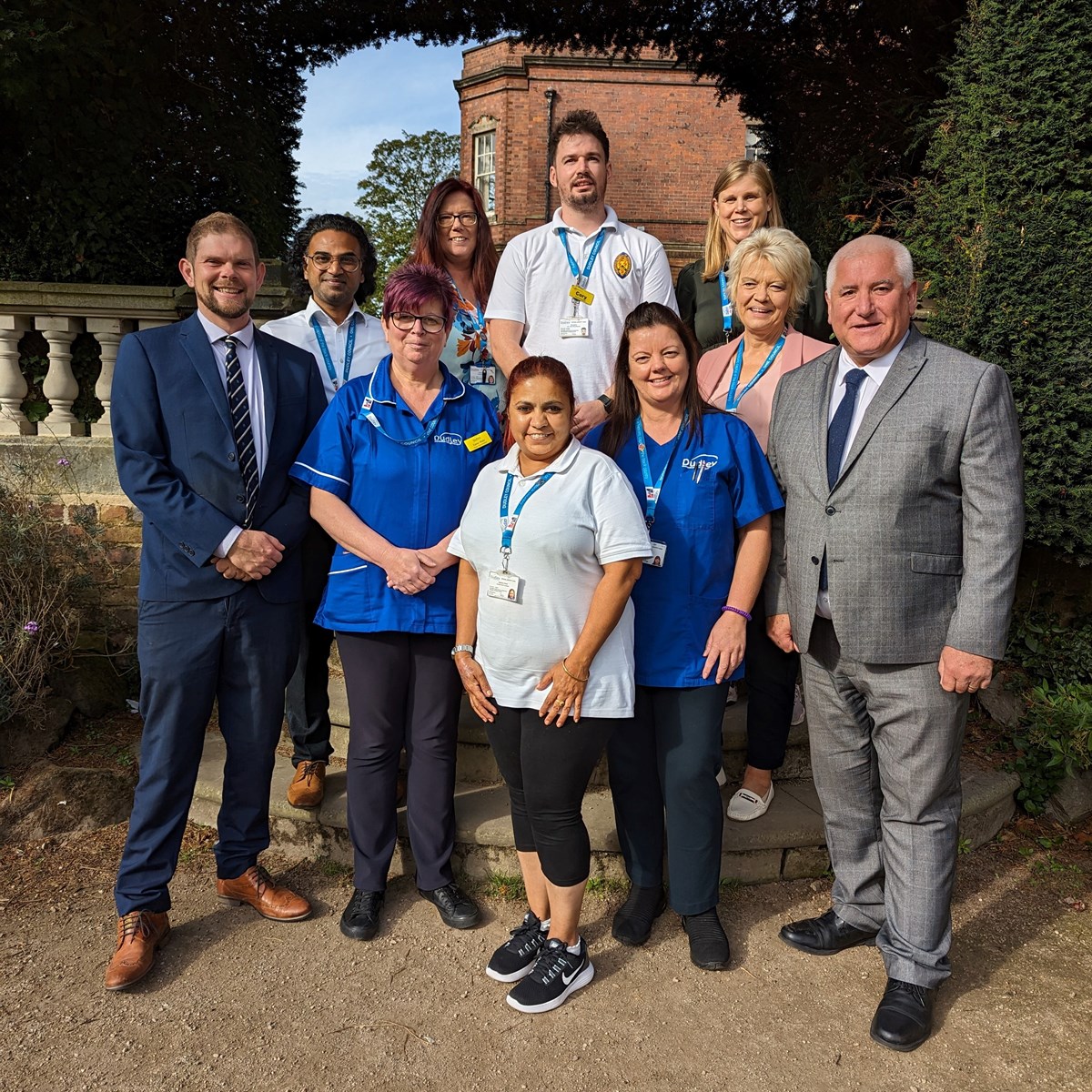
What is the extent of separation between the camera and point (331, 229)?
3.50 meters

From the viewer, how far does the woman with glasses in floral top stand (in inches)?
144

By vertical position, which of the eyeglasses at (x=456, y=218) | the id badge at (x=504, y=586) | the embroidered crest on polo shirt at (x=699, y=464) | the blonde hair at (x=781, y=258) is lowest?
the id badge at (x=504, y=586)

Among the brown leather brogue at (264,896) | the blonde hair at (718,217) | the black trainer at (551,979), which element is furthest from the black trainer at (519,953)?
the blonde hair at (718,217)

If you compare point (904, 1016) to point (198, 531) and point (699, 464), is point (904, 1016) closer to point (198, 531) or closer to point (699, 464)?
point (699, 464)

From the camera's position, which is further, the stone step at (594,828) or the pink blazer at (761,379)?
the stone step at (594,828)

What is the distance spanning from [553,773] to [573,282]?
192 cm

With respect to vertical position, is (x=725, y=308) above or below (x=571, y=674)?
above

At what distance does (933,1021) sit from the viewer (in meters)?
2.73

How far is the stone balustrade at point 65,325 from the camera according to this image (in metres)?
5.12

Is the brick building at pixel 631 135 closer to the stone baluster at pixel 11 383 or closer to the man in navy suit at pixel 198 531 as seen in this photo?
the stone baluster at pixel 11 383

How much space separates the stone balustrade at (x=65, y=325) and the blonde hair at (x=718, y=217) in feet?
10.4

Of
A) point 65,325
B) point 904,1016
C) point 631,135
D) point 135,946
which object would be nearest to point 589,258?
point 904,1016

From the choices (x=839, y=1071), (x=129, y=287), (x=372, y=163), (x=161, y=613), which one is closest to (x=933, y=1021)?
(x=839, y=1071)

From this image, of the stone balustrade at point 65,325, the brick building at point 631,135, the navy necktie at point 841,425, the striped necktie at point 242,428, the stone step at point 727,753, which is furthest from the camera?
the brick building at point 631,135
